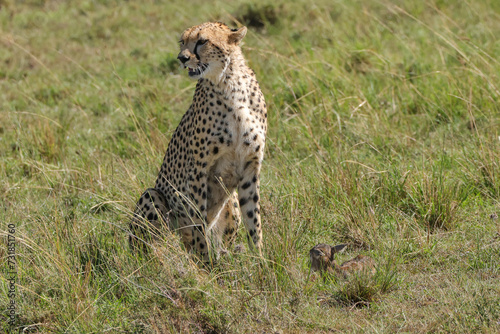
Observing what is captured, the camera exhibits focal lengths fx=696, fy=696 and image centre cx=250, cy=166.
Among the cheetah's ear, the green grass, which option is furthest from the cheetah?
the green grass

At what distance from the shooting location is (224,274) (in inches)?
124

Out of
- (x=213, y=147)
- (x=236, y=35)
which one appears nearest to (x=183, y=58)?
(x=236, y=35)

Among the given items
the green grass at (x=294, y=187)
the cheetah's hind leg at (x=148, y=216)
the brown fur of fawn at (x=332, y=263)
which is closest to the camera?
the green grass at (x=294, y=187)

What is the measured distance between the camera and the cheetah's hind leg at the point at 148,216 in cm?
339

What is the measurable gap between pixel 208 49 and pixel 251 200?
0.77 metres

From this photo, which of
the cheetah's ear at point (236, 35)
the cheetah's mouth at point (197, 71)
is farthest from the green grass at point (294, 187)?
the cheetah's ear at point (236, 35)

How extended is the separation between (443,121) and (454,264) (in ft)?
6.29

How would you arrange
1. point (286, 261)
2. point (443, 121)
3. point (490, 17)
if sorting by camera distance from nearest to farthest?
point (286, 261) → point (443, 121) → point (490, 17)

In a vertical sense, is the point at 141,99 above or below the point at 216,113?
below

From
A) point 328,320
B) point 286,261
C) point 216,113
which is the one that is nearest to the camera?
point 328,320

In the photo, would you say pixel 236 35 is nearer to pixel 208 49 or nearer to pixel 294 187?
pixel 208 49

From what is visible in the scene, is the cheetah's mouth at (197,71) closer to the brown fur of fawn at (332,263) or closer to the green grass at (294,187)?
the green grass at (294,187)

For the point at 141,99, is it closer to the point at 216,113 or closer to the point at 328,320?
the point at 216,113

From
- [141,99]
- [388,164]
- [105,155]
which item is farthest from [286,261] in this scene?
[141,99]
